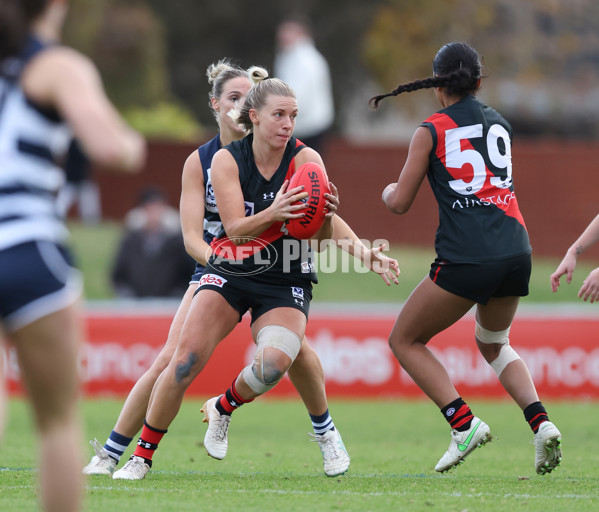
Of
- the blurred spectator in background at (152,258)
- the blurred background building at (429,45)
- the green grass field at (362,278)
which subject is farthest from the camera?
the blurred background building at (429,45)

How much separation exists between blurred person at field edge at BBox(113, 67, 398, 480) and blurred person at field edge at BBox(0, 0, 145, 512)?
2109mm

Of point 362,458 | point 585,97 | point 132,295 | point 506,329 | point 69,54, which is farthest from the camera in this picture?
point 585,97

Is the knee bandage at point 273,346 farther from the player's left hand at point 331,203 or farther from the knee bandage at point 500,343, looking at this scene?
the knee bandage at point 500,343

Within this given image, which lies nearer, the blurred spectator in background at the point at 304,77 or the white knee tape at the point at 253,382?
the white knee tape at the point at 253,382

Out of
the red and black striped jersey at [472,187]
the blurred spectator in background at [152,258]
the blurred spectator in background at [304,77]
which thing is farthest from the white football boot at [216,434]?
the blurred spectator in background at [304,77]

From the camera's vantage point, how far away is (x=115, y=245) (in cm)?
1895

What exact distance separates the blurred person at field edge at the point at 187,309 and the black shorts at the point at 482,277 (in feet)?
2.94

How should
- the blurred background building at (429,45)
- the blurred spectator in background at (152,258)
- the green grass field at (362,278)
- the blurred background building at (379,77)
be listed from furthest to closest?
the blurred background building at (429,45) < the blurred background building at (379,77) < the green grass field at (362,278) < the blurred spectator in background at (152,258)

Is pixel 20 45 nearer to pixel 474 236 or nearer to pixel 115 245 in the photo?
pixel 474 236

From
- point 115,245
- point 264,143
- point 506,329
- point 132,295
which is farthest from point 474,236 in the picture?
point 115,245

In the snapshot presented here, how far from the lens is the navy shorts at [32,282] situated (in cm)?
329

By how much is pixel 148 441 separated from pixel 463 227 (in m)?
2.04

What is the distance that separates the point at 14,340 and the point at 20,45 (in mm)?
940

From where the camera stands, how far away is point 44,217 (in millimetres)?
3346
